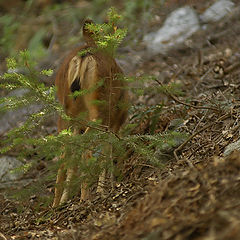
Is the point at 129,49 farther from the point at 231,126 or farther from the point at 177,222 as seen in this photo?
the point at 177,222

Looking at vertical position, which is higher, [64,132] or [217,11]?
[64,132]

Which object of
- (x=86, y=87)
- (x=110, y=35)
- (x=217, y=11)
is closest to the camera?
(x=110, y=35)

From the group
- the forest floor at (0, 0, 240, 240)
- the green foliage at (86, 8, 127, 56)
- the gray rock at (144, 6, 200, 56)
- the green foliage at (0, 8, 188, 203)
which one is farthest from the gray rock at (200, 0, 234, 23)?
the green foliage at (86, 8, 127, 56)

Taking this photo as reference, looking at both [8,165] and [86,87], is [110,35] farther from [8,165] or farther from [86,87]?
[8,165]

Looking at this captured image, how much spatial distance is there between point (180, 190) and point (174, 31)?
30.1 ft

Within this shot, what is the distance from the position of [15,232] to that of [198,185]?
2396 millimetres

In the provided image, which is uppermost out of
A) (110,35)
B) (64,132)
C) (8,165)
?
(110,35)

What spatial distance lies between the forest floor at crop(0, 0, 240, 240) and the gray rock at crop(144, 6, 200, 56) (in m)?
0.94

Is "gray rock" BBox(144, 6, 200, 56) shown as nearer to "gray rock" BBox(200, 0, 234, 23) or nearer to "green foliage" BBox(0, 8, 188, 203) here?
"gray rock" BBox(200, 0, 234, 23)

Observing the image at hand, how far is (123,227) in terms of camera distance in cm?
259

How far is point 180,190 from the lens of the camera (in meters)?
2.59

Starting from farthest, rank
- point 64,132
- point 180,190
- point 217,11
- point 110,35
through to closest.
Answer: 1. point 217,11
2. point 110,35
3. point 64,132
4. point 180,190

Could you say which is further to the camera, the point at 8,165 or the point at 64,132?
the point at 8,165

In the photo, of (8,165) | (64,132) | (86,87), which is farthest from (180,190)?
(8,165)
